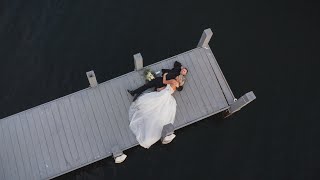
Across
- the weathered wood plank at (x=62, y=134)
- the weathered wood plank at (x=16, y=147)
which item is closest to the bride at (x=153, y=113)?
the weathered wood plank at (x=62, y=134)

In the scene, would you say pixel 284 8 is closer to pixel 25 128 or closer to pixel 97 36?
pixel 97 36

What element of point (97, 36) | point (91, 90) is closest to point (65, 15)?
point (97, 36)

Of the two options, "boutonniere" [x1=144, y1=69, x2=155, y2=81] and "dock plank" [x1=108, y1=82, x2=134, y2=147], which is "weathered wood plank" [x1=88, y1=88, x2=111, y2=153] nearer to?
"dock plank" [x1=108, y1=82, x2=134, y2=147]

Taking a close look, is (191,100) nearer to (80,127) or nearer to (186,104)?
(186,104)

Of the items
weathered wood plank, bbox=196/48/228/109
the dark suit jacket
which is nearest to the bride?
the dark suit jacket

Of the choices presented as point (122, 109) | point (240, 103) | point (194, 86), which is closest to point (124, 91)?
point (122, 109)

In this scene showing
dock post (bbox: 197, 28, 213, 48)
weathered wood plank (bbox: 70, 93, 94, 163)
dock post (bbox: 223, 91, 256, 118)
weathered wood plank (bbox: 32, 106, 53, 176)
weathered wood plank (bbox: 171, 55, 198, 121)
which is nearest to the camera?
dock post (bbox: 223, 91, 256, 118)

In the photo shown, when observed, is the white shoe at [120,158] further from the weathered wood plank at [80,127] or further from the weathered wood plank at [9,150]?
the weathered wood plank at [9,150]
